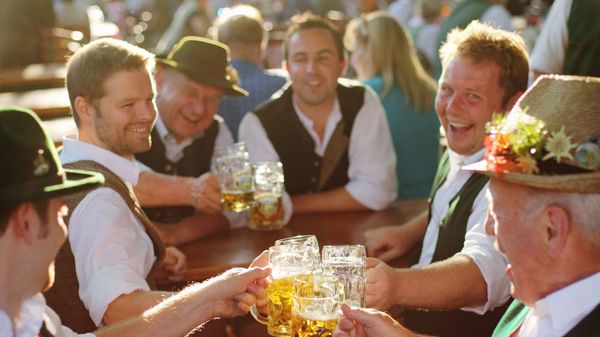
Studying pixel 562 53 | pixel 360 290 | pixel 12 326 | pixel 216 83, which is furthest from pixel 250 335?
pixel 562 53

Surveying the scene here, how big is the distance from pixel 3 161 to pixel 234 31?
341 centimetres

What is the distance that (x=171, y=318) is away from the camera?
6.17ft

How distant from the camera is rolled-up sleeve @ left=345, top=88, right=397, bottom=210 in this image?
3232mm

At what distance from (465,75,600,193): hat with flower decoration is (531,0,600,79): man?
2.31m

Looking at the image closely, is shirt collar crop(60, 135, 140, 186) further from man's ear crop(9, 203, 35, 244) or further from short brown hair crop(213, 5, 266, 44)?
short brown hair crop(213, 5, 266, 44)

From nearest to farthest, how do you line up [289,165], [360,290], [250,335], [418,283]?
1. [360,290]
2. [418,283]
3. [250,335]
4. [289,165]

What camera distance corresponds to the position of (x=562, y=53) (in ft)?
12.4

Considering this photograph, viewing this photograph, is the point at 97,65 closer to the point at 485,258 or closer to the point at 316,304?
the point at 316,304

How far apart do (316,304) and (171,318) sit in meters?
0.44

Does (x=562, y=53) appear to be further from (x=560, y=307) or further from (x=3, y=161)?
(x=3, y=161)

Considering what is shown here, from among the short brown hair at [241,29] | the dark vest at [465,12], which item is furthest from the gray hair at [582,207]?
the dark vest at [465,12]

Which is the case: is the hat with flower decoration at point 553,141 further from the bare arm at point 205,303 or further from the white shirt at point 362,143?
the white shirt at point 362,143

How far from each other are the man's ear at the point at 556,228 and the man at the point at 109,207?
1.07 m

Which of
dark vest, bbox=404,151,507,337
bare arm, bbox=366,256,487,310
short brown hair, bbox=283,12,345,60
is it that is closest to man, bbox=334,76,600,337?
bare arm, bbox=366,256,487,310
